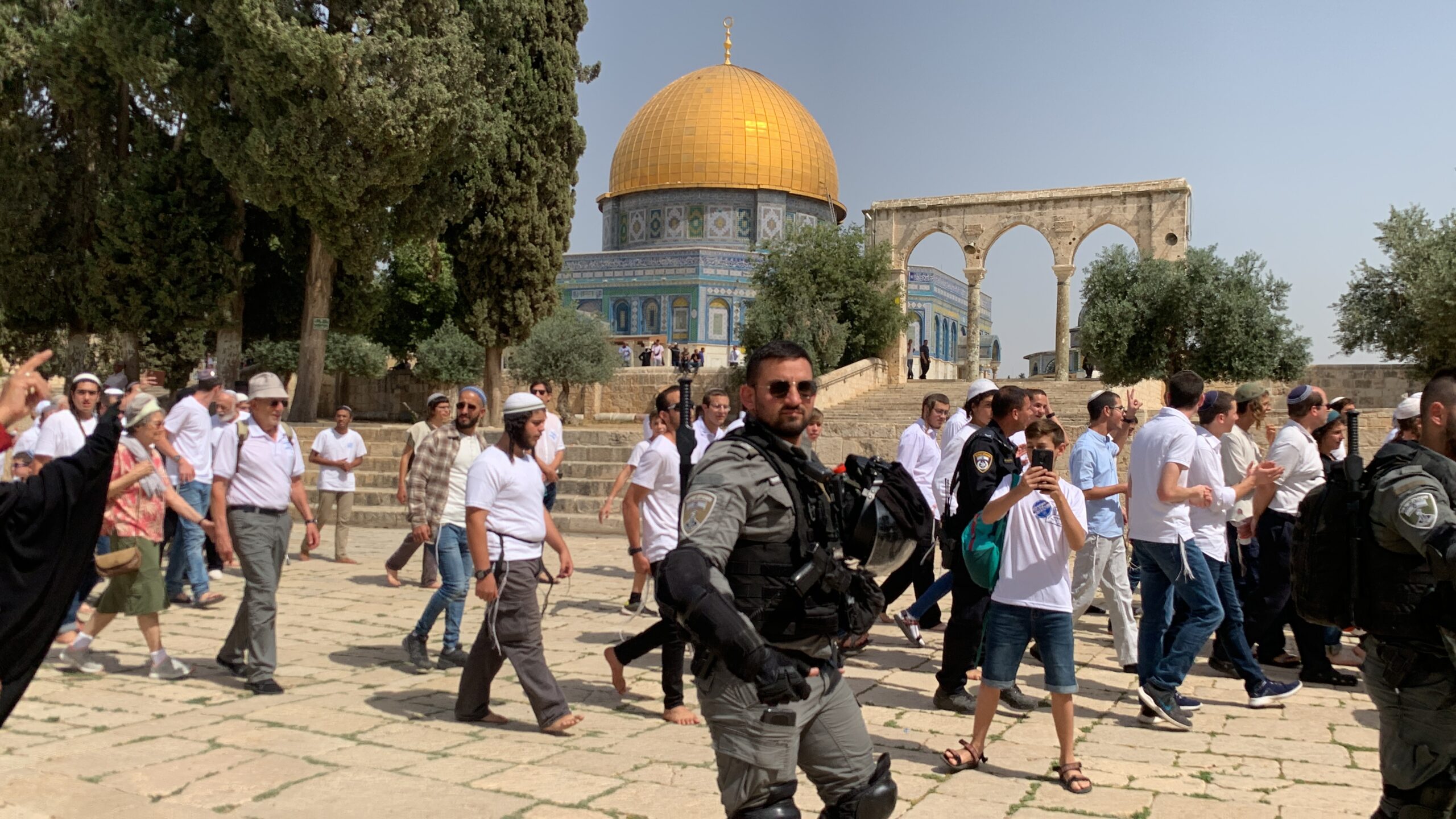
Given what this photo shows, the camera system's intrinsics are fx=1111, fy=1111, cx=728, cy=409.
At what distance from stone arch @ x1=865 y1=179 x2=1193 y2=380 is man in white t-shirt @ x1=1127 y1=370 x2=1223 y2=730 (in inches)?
956

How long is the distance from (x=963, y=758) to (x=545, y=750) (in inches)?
69.8

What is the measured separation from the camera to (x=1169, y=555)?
520 centimetres

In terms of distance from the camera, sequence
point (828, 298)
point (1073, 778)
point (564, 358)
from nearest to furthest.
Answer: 1. point (1073, 778)
2. point (828, 298)
3. point (564, 358)

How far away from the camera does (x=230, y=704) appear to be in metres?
5.49

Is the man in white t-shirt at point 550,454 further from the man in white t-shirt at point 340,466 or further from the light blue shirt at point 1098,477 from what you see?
the light blue shirt at point 1098,477

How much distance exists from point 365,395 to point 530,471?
1122 inches

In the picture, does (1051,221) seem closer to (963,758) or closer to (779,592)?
(963,758)

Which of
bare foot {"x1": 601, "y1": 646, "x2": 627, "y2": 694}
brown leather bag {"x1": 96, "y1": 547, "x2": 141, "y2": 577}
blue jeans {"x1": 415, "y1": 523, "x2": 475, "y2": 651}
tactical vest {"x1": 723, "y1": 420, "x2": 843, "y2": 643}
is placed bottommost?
bare foot {"x1": 601, "y1": 646, "x2": 627, "y2": 694}

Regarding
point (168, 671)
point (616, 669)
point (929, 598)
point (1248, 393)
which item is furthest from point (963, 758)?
point (168, 671)

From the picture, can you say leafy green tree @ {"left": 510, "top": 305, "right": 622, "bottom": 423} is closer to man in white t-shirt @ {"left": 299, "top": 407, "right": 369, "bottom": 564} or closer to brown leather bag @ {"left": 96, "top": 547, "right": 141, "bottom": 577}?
man in white t-shirt @ {"left": 299, "top": 407, "right": 369, "bottom": 564}

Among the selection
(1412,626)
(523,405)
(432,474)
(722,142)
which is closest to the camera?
(1412,626)

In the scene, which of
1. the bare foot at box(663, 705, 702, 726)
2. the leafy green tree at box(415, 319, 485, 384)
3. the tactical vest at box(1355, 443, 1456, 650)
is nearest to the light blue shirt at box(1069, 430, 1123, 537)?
the bare foot at box(663, 705, 702, 726)

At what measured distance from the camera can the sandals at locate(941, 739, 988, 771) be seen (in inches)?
175

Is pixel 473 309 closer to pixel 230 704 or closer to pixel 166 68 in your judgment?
pixel 166 68
